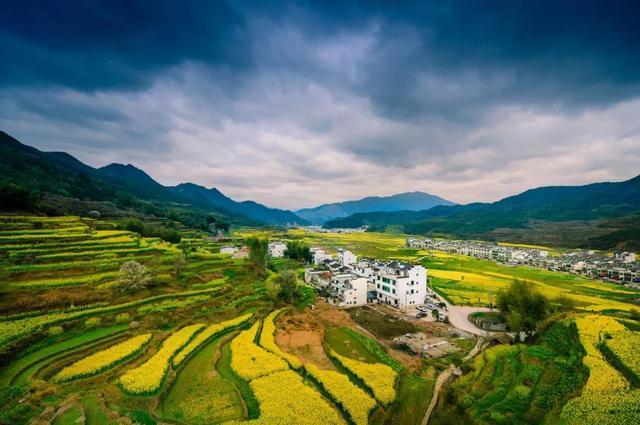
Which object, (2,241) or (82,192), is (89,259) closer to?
(2,241)

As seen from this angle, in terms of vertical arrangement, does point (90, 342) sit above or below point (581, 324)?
below

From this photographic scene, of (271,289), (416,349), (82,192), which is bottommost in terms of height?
(416,349)

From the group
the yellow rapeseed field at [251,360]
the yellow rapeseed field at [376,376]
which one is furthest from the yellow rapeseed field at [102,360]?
the yellow rapeseed field at [376,376]

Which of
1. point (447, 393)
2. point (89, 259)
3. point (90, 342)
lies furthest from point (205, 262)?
point (447, 393)

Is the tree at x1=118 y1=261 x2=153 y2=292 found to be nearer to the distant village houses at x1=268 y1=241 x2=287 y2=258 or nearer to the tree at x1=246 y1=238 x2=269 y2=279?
the tree at x1=246 y1=238 x2=269 y2=279

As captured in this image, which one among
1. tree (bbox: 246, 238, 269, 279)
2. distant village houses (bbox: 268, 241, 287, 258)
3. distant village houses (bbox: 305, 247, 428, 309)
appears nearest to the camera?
distant village houses (bbox: 305, 247, 428, 309)

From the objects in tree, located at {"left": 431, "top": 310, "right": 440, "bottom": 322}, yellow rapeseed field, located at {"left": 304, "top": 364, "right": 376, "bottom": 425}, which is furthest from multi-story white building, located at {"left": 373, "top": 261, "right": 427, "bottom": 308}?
yellow rapeseed field, located at {"left": 304, "top": 364, "right": 376, "bottom": 425}
